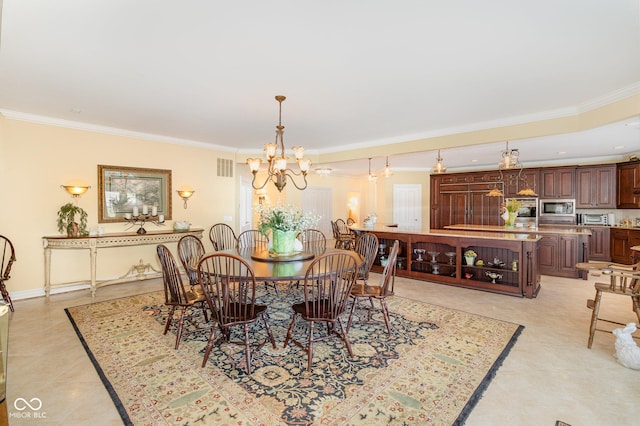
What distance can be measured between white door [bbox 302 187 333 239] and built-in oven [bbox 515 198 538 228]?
5.54 m

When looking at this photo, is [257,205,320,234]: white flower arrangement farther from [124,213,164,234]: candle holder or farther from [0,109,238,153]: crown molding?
[0,109,238,153]: crown molding

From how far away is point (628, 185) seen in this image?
22.0 ft

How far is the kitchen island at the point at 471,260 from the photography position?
4.68m

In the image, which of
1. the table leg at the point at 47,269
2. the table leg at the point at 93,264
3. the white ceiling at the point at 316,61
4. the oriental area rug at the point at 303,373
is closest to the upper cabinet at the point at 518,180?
the white ceiling at the point at 316,61

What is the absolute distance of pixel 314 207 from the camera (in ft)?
33.7

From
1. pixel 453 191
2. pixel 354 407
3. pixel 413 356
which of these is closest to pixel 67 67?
pixel 354 407

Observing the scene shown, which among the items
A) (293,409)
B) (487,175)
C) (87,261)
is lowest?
(293,409)

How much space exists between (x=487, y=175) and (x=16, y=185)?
10.0 m

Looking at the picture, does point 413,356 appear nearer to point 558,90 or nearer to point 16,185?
point 558,90

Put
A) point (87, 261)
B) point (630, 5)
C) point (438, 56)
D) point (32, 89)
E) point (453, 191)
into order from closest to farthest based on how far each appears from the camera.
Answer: point (630, 5) → point (438, 56) → point (32, 89) → point (87, 261) → point (453, 191)

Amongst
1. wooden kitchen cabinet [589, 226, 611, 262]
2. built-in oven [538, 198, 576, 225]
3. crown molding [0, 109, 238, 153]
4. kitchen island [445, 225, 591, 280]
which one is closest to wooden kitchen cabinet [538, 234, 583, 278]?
kitchen island [445, 225, 591, 280]

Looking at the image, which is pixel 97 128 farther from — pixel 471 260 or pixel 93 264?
pixel 471 260

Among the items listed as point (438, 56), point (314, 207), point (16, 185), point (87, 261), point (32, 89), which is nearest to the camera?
point (438, 56)

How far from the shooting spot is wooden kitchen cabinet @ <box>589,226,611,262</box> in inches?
277
